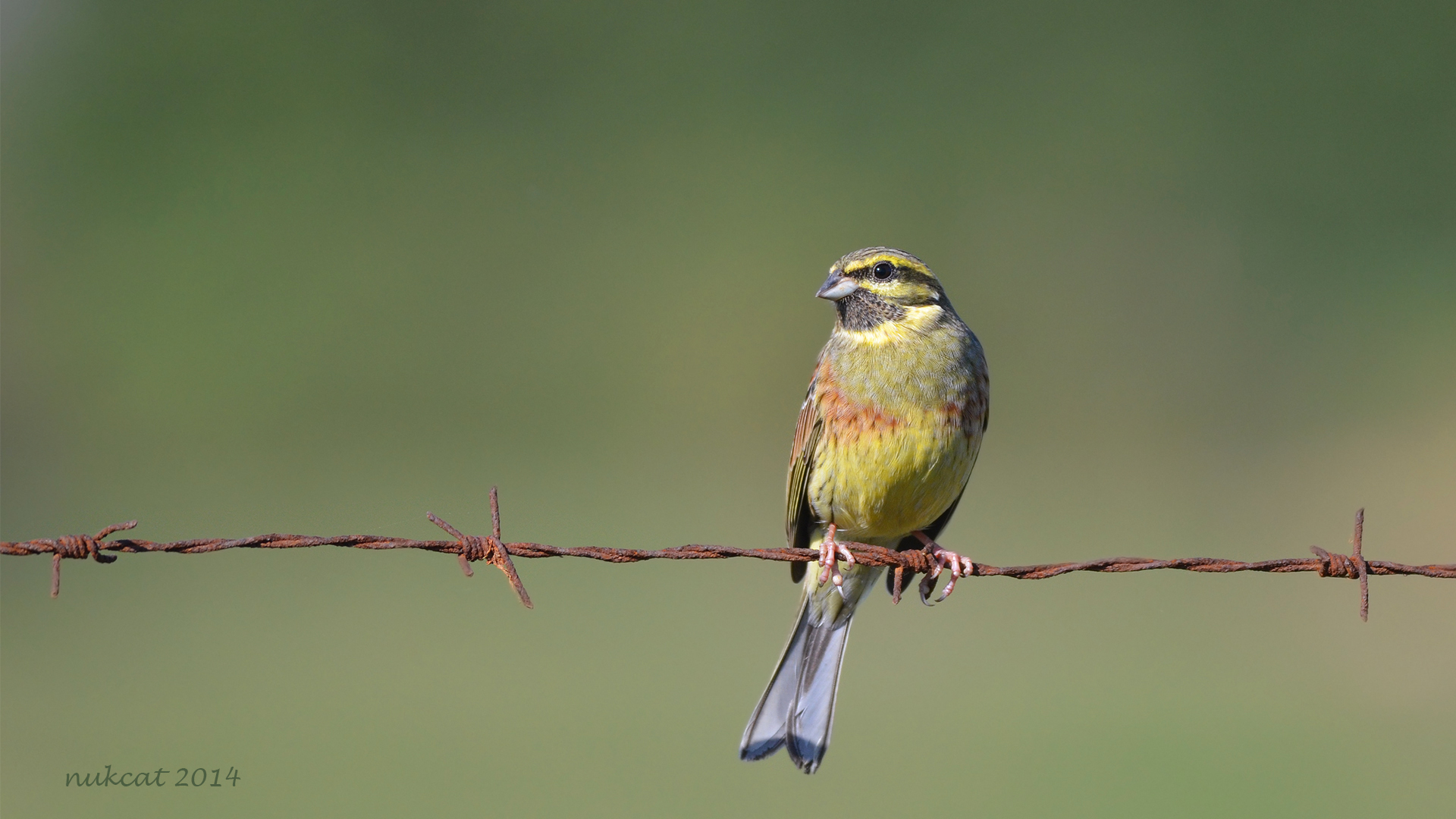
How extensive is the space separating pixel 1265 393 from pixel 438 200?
10.6 meters

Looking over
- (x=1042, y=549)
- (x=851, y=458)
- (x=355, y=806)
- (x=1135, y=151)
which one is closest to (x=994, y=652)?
(x=1042, y=549)

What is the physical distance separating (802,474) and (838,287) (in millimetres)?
727

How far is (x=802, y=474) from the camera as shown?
5.02 m

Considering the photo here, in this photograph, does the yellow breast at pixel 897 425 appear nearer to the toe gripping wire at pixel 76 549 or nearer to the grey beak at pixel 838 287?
the grey beak at pixel 838 287

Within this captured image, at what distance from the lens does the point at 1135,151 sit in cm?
1669

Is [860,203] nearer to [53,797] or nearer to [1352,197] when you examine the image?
[1352,197]

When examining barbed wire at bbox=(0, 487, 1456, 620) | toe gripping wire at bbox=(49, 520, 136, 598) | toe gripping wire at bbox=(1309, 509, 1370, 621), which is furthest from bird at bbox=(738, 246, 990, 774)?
toe gripping wire at bbox=(49, 520, 136, 598)

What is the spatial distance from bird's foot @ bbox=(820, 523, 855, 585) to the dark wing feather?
154 millimetres

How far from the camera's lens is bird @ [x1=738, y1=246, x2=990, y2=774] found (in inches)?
185

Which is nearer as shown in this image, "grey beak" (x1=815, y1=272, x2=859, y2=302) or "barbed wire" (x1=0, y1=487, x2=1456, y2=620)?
"barbed wire" (x1=0, y1=487, x2=1456, y2=620)

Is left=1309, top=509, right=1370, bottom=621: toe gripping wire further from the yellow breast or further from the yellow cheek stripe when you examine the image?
the yellow cheek stripe

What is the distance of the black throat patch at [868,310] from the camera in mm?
5082

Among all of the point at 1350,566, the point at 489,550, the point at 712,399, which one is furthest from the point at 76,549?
the point at 712,399

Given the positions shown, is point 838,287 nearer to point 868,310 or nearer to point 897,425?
point 868,310
